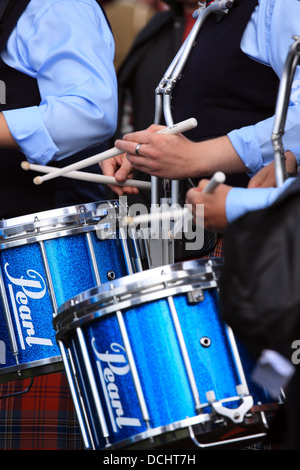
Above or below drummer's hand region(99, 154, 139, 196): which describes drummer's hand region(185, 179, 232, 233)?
below

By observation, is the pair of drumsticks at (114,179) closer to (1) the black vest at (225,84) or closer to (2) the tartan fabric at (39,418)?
(1) the black vest at (225,84)

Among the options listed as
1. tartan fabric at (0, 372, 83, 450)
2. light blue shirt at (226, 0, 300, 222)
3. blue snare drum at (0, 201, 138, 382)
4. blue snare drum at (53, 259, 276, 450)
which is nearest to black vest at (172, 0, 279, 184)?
light blue shirt at (226, 0, 300, 222)

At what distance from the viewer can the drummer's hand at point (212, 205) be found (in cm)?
174

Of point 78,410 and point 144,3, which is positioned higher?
point 144,3

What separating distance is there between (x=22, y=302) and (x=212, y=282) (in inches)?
22.9

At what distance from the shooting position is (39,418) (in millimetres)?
2564

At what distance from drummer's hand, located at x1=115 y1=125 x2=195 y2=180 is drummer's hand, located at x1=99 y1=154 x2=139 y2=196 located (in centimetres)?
21

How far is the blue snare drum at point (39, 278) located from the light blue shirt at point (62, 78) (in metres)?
0.27

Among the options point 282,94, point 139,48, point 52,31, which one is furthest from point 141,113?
point 282,94

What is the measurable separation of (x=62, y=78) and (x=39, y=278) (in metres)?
0.62

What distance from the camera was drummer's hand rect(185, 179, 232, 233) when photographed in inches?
68.5

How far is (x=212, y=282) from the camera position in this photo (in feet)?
6.14

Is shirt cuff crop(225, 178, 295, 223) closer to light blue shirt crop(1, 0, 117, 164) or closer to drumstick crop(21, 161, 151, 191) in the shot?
drumstick crop(21, 161, 151, 191)
